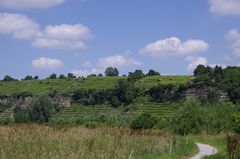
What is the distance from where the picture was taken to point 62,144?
17.6 metres

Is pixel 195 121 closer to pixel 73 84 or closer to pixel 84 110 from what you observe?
pixel 84 110

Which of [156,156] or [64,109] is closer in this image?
[156,156]

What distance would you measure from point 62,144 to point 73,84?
17061 cm

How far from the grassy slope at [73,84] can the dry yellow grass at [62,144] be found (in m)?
143

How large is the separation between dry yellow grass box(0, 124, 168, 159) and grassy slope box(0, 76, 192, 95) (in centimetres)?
14310

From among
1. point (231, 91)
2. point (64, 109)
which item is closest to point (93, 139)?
point (231, 91)

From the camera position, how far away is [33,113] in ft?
287

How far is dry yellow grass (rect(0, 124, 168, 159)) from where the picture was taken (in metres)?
15.6

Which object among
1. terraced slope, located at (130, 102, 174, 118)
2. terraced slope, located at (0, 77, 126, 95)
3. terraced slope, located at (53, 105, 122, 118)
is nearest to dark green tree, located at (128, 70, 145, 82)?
terraced slope, located at (0, 77, 126, 95)

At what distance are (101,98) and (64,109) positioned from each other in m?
14.4

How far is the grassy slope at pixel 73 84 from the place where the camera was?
570 feet

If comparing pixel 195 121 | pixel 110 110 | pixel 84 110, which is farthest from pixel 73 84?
pixel 195 121

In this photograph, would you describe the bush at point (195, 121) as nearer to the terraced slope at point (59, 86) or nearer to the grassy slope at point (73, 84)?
the grassy slope at point (73, 84)

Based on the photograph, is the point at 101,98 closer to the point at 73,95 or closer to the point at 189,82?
the point at 73,95
